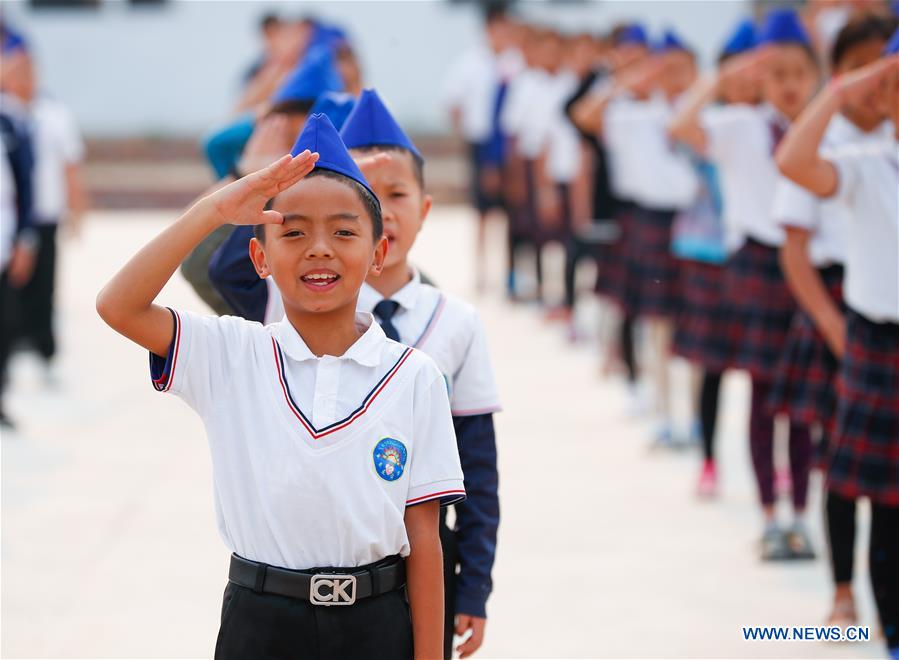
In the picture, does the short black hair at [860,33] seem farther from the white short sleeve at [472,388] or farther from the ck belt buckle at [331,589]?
the ck belt buckle at [331,589]

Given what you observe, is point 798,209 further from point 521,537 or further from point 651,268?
point 651,268

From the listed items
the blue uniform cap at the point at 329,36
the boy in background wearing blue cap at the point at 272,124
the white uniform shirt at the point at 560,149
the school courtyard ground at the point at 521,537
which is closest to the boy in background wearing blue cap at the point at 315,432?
the boy in background wearing blue cap at the point at 272,124

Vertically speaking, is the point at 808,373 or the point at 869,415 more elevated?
the point at 808,373

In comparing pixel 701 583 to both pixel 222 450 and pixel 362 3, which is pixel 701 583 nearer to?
pixel 222 450

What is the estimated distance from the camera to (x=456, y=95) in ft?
35.7

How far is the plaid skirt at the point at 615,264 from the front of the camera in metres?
6.53

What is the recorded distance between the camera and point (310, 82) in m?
3.24

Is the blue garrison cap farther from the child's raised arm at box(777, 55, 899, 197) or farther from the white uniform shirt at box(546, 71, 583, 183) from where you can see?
the child's raised arm at box(777, 55, 899, 197)

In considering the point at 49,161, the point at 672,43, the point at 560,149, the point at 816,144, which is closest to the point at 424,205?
the point at 816,144

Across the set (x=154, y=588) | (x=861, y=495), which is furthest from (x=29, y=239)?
(x=861, y=495)

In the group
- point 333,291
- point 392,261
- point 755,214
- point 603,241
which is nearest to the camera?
point 333,291

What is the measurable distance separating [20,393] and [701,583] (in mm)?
4096

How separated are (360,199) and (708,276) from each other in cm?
340

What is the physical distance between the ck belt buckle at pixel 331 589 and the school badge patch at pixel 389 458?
152 millimetres
